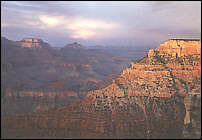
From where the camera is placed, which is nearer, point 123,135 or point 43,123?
point 123,135

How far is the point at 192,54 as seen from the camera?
6525cm

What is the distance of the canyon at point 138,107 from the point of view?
59188 mm

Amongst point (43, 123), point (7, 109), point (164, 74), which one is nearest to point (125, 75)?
point (164, 74)

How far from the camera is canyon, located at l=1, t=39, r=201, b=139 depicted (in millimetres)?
59188

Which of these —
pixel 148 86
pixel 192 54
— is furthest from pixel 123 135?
pixel 192 54

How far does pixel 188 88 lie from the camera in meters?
59.4

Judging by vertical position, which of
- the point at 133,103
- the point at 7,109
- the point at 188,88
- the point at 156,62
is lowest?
the point at 7,109

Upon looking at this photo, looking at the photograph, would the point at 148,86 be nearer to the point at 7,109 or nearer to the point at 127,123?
the point at 127,123

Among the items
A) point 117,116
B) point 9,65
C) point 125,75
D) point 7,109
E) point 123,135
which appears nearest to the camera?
point 123,135

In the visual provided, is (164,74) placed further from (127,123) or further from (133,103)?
(127,123)

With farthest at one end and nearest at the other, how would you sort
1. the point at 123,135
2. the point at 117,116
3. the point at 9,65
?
1. the point at 9,65
2. the point at 117,116
3. the point at 123,135

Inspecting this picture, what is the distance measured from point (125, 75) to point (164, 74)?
10.5 meters

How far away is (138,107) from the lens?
208ft

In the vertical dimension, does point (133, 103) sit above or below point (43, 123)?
above
